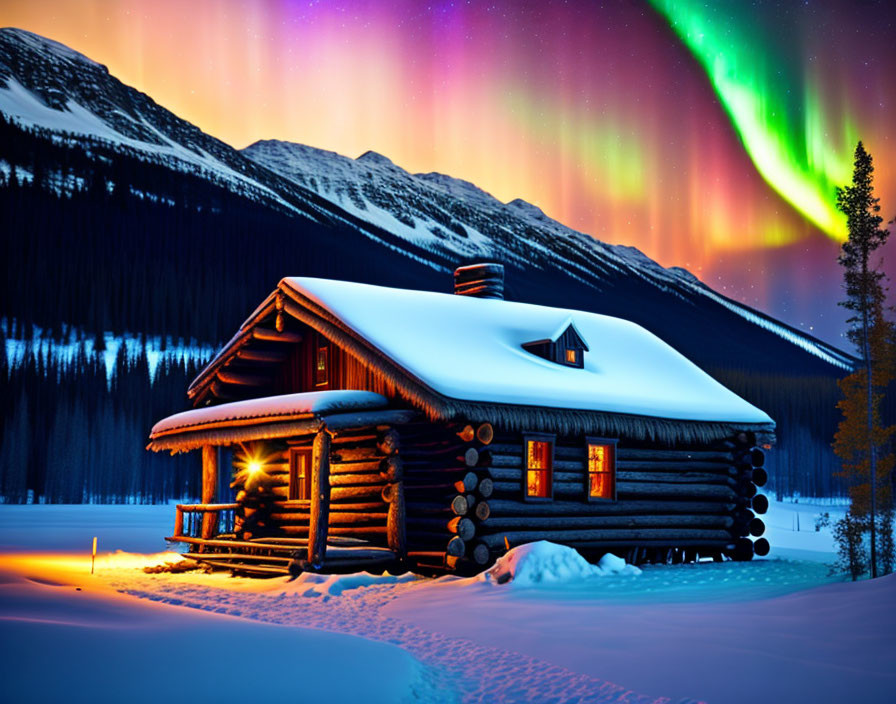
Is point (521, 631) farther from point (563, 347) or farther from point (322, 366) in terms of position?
point (322, 366)

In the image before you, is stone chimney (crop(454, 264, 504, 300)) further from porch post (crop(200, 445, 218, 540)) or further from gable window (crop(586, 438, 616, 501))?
porch post (crop(200, 445, 218, 540))

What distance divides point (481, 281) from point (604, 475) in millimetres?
7448

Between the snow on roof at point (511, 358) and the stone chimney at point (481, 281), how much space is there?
137 cm

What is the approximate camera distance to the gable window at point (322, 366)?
21000 millimetres

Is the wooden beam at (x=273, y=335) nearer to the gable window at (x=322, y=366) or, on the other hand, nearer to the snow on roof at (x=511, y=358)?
the gable window at (x=322, y=366)

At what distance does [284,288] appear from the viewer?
68.1 ft

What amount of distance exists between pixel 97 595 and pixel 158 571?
7.90m

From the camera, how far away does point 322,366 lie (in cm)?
2120

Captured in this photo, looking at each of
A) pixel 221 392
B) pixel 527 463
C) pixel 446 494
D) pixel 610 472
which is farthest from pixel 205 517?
pixel 610 472

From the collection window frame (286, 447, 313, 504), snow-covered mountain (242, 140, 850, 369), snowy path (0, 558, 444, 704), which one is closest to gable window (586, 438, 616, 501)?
window frame (286, 447, 313, 504)

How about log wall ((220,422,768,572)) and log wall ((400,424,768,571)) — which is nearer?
log wall ((400,424,768,571))

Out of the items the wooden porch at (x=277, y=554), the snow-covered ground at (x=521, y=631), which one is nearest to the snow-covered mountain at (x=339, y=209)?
the wooden porch at (x=277, y=554)

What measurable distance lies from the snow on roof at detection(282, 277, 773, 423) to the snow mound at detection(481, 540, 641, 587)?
281 cm

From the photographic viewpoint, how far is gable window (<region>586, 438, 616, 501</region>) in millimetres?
20359
